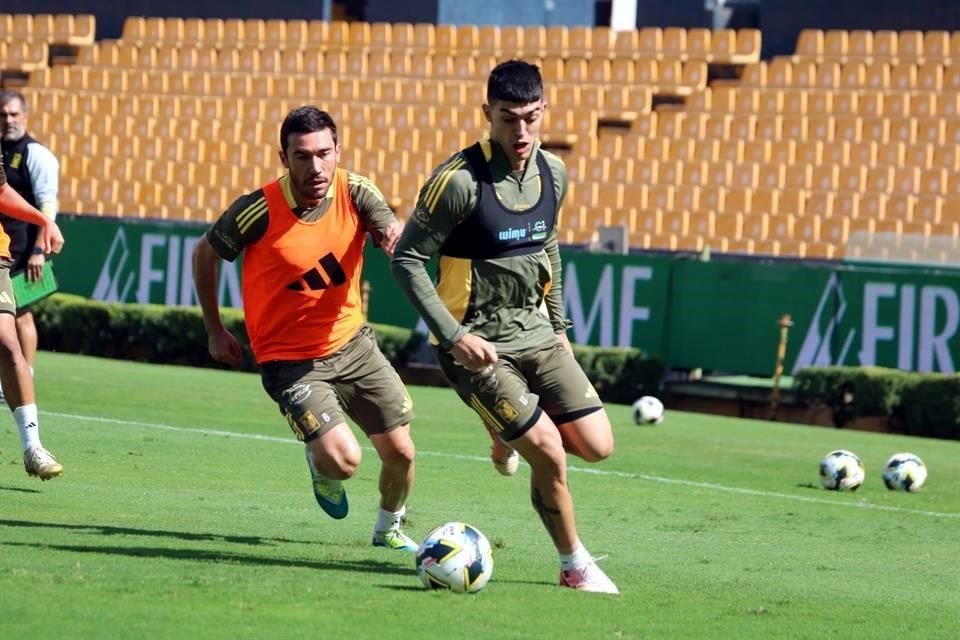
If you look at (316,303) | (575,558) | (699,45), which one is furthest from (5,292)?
(699,45)

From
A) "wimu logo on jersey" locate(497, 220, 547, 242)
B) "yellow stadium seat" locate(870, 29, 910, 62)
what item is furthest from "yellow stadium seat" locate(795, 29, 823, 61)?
"wimu logo on jersey" locate(497, 220, 547, 242)

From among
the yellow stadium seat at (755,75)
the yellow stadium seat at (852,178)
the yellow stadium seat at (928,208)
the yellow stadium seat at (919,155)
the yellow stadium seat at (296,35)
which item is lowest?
the yellow stadium seat at (928,208)

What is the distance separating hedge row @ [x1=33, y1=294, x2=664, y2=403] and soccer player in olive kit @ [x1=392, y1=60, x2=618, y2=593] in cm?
1515

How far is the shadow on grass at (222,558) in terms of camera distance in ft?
24.8

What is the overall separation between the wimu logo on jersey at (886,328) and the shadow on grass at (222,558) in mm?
12928

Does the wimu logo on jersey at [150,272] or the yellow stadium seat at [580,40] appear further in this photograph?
the yellow stadium seat at [580,40]

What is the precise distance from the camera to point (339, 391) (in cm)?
816

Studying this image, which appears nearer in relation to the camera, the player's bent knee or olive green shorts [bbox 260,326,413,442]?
olive green shorts [bbox 260,326,413,442]

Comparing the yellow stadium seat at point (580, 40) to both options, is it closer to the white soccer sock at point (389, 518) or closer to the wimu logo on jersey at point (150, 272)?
the wimu logo on jersey at point (150, 272)

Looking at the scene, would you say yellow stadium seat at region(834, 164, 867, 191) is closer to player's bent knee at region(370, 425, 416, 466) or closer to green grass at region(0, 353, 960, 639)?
green grass at region(0, 353, 960, 639)

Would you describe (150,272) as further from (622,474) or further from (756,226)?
(622,474)

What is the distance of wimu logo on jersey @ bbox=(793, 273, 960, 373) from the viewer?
764 inches

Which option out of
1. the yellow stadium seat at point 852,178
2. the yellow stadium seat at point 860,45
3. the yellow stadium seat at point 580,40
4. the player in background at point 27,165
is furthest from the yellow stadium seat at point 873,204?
the player in background at point 27,165

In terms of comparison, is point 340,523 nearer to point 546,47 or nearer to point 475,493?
point 475,493
